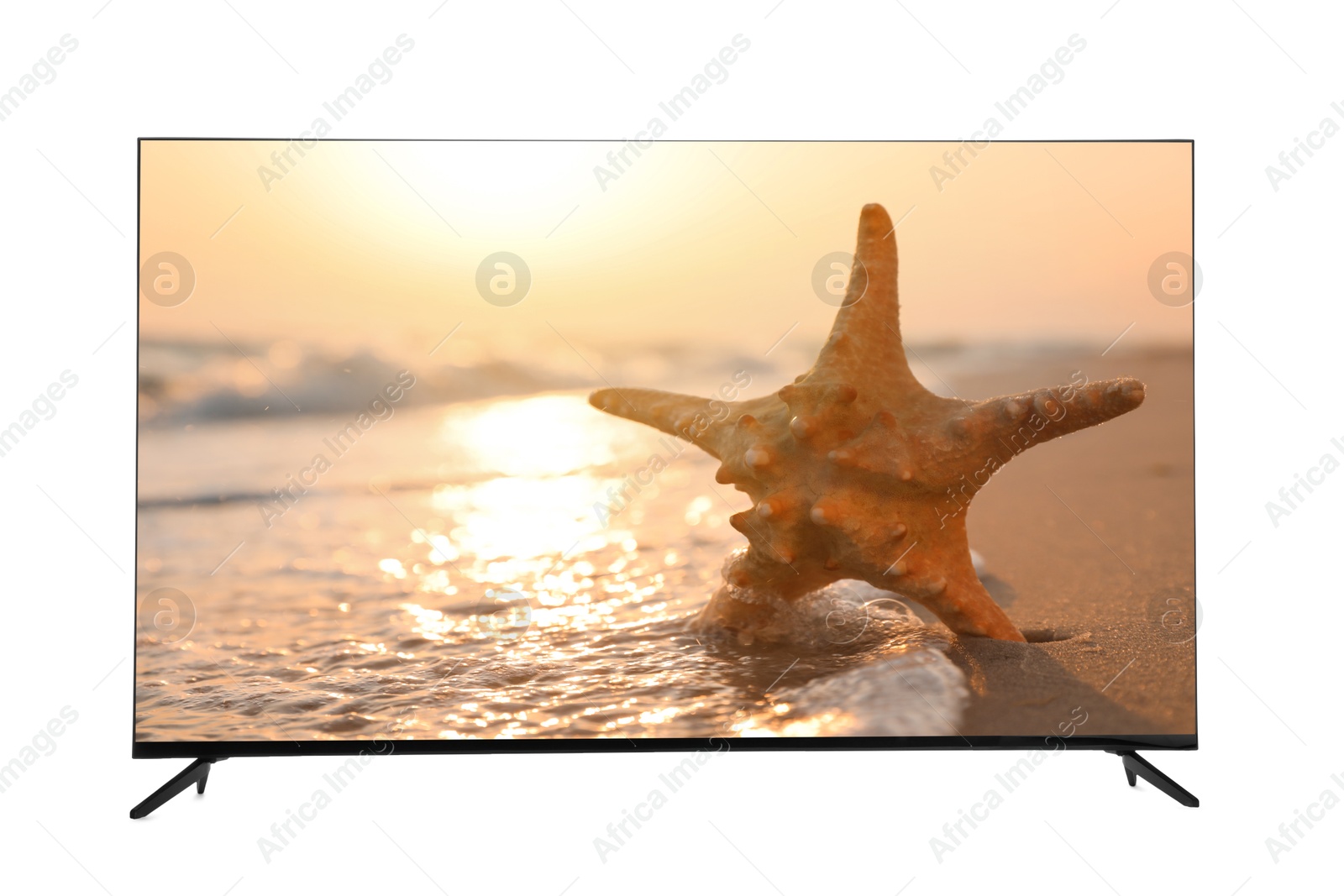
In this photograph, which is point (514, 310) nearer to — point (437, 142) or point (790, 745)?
point (437, 142)

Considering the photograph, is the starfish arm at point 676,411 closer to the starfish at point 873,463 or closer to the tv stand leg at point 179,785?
the starfish at point 873,463

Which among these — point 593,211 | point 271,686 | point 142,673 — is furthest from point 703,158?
point 142,673

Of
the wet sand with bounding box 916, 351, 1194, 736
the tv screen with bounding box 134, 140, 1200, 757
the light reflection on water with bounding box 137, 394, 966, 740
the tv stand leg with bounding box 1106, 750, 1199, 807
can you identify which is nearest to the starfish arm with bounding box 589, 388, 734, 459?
the tv screen with bounding box 134, 140, 1200, 757

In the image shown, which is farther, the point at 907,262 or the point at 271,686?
the point at 907,262

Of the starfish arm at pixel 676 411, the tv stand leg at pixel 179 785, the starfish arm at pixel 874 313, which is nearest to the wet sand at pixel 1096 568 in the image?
the starfish arm at pixel 874 313

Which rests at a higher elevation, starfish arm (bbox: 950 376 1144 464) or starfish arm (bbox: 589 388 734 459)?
starfish arm (bbox: 950 376 1144 464)

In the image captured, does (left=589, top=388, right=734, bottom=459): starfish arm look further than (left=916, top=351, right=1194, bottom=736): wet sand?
Yes

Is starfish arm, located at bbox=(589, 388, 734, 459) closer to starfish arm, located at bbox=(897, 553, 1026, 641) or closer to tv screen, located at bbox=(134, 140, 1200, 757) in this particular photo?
tv screen, located at bbox=(134, 140, 1200, 757)


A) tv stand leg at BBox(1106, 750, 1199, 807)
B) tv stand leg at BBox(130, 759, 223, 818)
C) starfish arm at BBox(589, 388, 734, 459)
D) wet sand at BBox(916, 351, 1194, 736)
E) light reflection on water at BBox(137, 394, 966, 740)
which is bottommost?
tv stand leg at BBox(130, 759, 223, 818)
